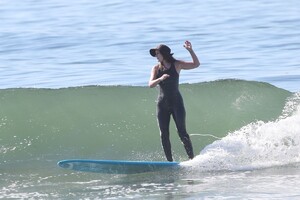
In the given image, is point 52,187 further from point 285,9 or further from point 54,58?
point 285,9

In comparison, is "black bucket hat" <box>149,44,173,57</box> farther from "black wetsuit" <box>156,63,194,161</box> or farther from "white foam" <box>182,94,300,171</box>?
"white foam" <box>182,94,300,171</box>

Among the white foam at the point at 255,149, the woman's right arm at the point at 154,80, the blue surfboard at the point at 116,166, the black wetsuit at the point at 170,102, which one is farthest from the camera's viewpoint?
the white foam at the point at 255,149

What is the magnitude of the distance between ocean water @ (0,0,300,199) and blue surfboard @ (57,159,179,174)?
0.10 metres

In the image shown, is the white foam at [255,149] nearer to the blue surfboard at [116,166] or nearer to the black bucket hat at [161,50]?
the blue surfboard at [116,166]

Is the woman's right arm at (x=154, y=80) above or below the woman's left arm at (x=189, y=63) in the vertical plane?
below

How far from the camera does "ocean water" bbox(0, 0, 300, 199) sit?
43.4 ft

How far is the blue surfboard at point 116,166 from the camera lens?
13477mm

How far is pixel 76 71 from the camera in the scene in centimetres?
2431

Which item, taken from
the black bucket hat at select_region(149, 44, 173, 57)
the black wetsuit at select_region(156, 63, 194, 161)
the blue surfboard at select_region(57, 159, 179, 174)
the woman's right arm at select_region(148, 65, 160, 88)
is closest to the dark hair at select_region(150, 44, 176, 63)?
the black bucket hat at select_region(149, 44, 173, 57)

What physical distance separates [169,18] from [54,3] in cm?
965

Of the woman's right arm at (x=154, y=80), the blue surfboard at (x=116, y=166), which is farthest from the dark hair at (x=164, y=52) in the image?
the blue surfboard at (x=116, y=166)

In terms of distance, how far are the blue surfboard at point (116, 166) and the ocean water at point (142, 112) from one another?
3.9 inches

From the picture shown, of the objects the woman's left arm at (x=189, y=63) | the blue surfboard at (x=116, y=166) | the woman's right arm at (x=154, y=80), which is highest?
the woman's left arm at (x=189, y=63)

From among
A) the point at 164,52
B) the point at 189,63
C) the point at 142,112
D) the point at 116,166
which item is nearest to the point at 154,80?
the point at 164,52
